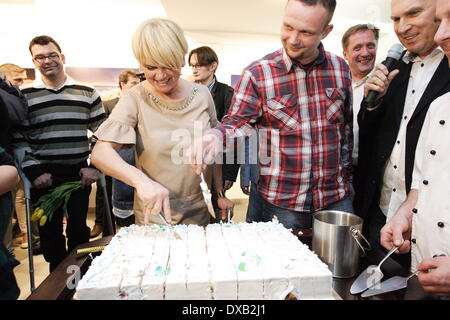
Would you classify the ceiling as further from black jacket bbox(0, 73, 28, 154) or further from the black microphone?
the black microphone

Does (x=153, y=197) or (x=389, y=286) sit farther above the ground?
(x=153, y=197)

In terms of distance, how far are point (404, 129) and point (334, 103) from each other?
0.37 m

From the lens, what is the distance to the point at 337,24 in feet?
17.3

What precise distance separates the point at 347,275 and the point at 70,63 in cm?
557

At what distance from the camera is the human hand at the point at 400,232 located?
1.25 metres

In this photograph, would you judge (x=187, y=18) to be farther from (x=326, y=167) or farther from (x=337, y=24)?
(x=326, y=167)

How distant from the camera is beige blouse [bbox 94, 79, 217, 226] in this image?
1453 millimetres

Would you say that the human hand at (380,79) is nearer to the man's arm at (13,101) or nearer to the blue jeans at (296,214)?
the blue jeans at (296,214)

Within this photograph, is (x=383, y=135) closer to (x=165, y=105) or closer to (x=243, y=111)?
(x=243, y=111)

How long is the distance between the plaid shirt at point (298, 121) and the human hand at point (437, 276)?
77 centimetres

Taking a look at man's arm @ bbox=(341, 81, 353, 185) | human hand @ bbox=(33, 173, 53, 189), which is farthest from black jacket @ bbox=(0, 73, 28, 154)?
man's arm @ bbox=(341, 81, 353, 185)

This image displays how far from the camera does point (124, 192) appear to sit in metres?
2.21

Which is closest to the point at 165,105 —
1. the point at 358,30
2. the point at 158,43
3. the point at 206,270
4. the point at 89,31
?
the point at 158,43
